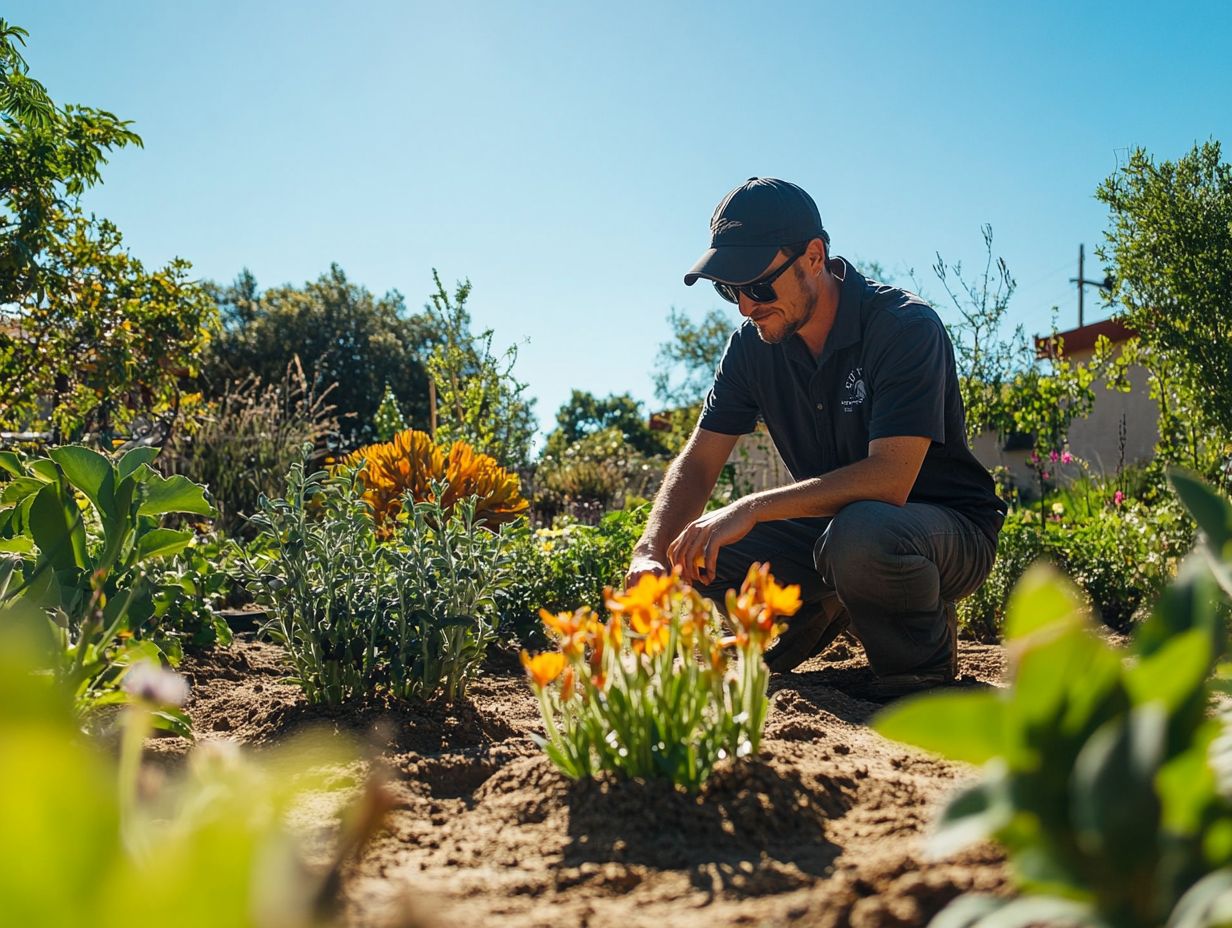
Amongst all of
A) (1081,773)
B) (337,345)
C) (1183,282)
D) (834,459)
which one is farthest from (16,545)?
(337,345)

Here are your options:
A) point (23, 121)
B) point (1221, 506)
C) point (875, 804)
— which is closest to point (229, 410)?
point (23, 121)

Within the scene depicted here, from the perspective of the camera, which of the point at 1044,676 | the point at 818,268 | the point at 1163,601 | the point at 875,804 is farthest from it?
the point at 818,268

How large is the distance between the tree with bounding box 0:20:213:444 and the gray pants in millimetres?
5170

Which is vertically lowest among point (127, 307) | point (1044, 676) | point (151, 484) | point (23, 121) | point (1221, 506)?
point (1044, 676)

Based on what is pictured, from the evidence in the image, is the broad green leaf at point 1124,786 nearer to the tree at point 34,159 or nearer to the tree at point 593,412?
the tree at point 34,159

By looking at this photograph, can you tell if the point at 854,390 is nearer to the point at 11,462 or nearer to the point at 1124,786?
the point at 11,462

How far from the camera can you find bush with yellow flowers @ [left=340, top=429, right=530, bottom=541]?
556 centimetres

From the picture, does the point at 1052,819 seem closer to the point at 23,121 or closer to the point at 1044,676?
the point at 1044,676

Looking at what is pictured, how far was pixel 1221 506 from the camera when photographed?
1139mm

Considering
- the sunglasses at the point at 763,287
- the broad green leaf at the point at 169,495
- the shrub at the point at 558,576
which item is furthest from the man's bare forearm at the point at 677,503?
the broad green leaf at the point at 169,495

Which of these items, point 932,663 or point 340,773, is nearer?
point 340,773

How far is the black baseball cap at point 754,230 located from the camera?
330 centimetres

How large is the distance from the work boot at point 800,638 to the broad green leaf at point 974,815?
299 centimetres

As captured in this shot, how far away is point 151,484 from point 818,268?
2.24 m
